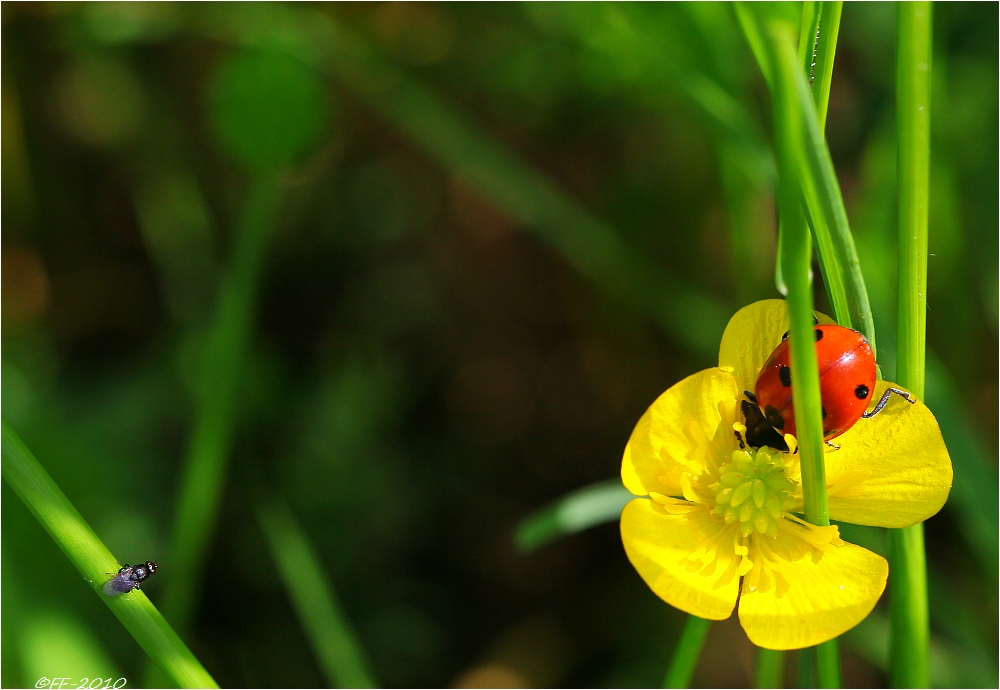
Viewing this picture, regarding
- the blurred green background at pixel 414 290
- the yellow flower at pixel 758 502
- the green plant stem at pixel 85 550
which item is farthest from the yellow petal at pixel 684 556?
the blurred green background at pixel 414 290

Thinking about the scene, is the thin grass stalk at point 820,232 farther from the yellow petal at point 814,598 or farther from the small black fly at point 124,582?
the small black fly at point 124,582

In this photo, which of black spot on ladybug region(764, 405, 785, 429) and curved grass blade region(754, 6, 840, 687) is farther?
black spot on ladybug region(764, 405, 785, 429)

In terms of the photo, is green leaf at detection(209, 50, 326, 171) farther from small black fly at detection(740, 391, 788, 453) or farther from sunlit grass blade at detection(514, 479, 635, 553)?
small black fly at detection(740, 391, 788, 453)

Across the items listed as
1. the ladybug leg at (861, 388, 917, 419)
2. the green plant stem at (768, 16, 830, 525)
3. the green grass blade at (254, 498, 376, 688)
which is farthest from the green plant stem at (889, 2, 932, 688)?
the green grass blade at (254, 498, 376, 688)

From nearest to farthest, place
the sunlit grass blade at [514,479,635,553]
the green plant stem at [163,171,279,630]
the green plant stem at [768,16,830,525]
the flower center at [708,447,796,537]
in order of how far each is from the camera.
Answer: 1. the green plant stem at [768,16,830,525]
2. the flower center at [708,447,796,537]
3. the sunlit grass blade at [514,479,635,553]
4. the green plant stem at [163,171,279,630]

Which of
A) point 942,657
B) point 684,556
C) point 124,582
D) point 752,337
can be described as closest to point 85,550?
point 124,582

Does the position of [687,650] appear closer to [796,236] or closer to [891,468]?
[891,468]

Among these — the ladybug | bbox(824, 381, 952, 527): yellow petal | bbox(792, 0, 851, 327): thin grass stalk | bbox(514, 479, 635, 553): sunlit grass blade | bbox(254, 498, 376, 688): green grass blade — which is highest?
bbox(792, 0, 851, 327): thin grass stalk
